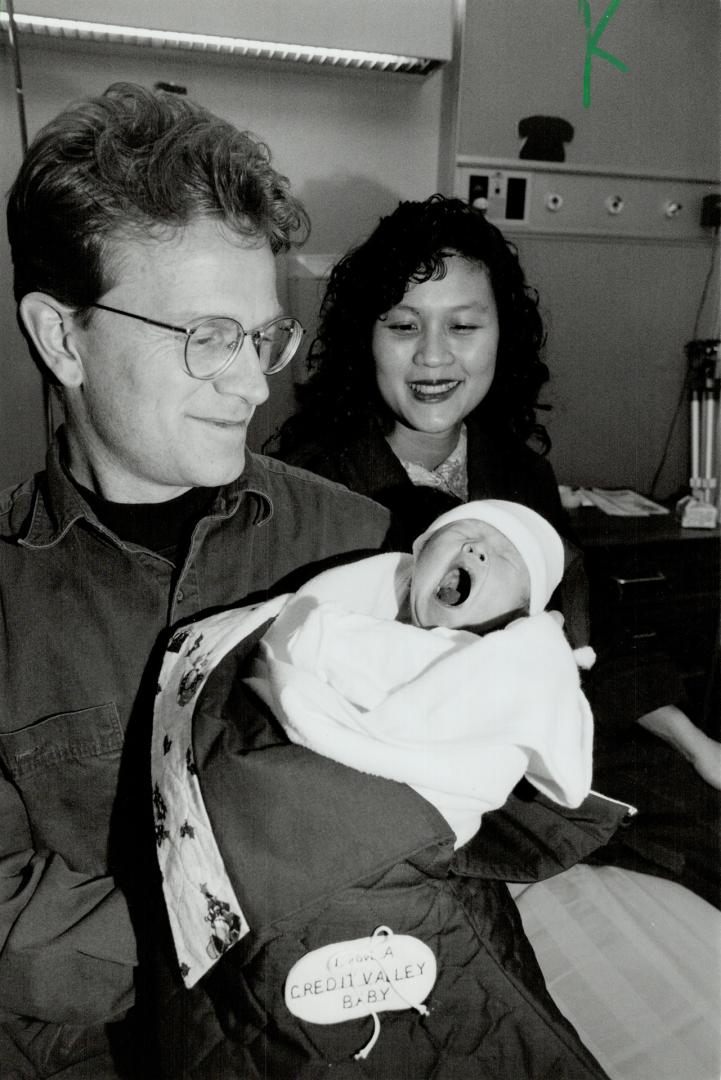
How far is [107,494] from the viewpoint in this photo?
Answer: 4.12 feet

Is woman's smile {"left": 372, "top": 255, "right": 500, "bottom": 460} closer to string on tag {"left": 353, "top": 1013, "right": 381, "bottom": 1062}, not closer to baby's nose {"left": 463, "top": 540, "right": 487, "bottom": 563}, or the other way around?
baby's nose {"left": 463, "top": 540, "right": 487, "bottom": 563}

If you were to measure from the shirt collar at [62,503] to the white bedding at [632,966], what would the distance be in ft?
2.61

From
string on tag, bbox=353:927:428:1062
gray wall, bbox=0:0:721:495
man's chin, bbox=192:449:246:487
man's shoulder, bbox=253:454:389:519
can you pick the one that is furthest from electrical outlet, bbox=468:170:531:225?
string on tag, bbox=353:927:428:1062

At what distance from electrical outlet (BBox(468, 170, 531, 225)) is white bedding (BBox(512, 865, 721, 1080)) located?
7.47 feet

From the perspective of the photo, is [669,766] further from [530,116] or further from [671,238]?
[530,116]

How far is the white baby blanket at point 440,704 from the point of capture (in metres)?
0.92

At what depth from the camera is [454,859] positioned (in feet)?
3.43

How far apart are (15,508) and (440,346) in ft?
3.44

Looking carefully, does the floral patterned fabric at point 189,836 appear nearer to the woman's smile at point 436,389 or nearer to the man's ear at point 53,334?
the man's ear at point 53,334

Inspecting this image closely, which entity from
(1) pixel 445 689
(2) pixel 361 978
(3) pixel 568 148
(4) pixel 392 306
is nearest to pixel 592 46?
(3) pixel 568 148

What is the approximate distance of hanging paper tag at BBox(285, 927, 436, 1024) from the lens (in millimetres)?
893

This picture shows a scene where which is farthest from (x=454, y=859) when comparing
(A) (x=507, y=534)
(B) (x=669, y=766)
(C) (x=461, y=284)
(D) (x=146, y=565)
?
(C) (x=461, y=284)

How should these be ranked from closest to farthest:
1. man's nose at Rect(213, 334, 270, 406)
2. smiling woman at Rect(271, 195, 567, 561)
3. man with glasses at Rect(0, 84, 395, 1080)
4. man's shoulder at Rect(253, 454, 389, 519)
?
man with glasses at Rect(0, 84, 395, 1080)
man's nose at Rect(213, 334, 270, 406)
man's shoulder at Rect(253, 454, 389, 519)
smiling woman at Rect(271, 195, 567, 561)

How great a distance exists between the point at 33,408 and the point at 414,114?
5.65 feet
